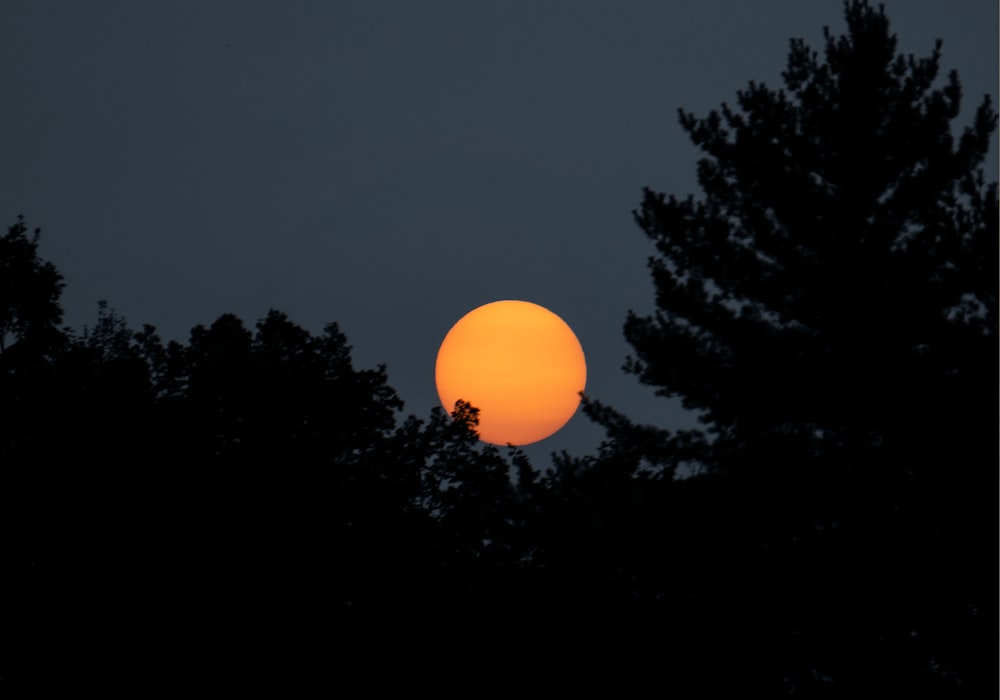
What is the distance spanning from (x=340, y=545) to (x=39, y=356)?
266 inches

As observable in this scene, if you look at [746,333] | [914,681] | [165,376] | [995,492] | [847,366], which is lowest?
[914,681]

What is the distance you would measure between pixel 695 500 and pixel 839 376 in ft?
8.75

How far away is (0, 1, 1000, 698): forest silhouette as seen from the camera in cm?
1628

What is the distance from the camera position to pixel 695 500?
17672 millimetres

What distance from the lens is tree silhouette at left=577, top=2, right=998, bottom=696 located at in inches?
629

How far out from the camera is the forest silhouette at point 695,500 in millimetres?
16281

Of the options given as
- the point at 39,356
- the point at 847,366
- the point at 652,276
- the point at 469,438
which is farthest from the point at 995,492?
the point at 39,356

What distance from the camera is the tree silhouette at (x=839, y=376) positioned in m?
16.0

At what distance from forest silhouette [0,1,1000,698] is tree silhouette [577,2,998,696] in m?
0.04

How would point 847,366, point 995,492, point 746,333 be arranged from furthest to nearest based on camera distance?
point 746,333 → point 847,366 → point 995,492

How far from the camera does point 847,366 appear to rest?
679 inches

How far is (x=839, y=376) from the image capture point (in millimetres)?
17172

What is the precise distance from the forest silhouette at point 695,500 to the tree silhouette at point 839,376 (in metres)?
0.04

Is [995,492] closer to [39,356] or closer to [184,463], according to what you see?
[184,463]
